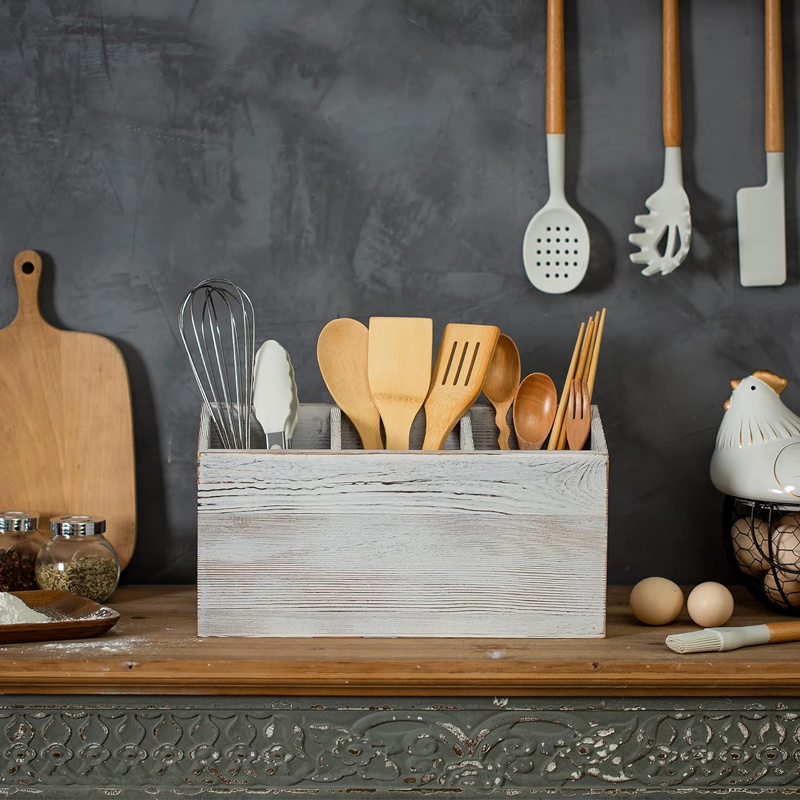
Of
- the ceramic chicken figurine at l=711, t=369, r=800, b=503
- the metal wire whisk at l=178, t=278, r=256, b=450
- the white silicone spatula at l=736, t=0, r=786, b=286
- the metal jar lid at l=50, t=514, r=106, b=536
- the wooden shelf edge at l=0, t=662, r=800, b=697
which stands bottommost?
the wooden shelf edge at l=0, t=662, r=800, b=697

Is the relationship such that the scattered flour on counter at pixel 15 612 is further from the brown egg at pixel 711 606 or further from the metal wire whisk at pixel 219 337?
the brown egg at pixel 711 606

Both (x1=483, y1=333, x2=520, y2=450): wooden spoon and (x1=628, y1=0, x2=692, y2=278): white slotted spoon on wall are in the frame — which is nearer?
(x1=483, y1=333, x2=520, y2=450): wooden spoon

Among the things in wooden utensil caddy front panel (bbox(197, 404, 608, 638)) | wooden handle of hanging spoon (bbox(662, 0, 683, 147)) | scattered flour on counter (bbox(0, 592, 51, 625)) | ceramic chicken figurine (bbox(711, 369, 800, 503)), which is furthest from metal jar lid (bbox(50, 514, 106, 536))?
wooden handle of hanging spoon (bbox(662, 0, 683, 147))

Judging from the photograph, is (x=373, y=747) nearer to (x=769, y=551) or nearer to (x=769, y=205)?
(x=769, y=551)

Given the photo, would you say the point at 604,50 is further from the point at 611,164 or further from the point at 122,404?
the point at 122,404

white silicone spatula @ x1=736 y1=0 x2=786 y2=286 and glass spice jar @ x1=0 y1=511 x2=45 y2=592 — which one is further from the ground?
white silicone spatula @ x1=736 y1=0 x2=786 y2=286

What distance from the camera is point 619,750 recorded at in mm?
901

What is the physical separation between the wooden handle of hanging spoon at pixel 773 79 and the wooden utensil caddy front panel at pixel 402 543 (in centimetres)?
59

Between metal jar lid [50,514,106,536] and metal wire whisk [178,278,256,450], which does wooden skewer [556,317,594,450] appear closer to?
metal wire whisk [178,278,256,450]

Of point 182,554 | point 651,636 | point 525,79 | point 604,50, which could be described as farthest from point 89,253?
point 651,636

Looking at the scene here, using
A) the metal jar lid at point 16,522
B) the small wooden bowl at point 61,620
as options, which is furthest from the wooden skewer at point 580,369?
the metal jar lid at point 16,522

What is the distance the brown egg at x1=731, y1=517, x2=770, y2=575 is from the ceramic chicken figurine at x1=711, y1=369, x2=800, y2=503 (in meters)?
0.04

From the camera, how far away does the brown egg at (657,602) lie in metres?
1.02

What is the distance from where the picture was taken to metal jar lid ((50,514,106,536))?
1.06 m
